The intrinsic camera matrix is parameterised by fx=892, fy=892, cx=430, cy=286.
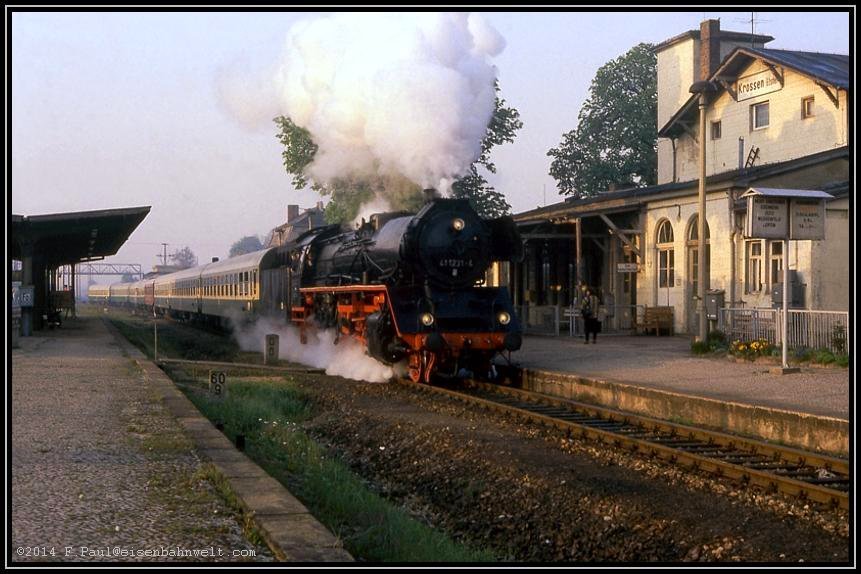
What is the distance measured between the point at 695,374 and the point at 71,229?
18195 mm

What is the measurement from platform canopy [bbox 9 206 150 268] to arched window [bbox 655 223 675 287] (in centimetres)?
1390

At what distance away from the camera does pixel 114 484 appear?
6.62 metres

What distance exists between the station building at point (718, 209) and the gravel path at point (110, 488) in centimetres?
1441

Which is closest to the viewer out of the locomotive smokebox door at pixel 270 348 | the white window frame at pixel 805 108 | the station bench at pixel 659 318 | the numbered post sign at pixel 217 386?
the numbered post sign at pixel 217 386

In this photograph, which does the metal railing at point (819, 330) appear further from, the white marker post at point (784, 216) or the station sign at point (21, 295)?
the station sign at point (21, 295)

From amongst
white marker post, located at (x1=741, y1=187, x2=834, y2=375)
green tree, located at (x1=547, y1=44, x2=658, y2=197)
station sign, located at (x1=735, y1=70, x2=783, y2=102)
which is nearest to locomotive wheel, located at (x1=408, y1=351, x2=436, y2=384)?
white marker post, located at (x1=741, y1=187, x2=834, y2=375)

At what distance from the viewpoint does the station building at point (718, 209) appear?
2097 centimetres

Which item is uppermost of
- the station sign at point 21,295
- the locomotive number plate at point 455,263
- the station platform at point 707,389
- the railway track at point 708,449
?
the locomotive number plate at point 455,263

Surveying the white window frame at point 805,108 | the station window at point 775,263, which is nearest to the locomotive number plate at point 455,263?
the station window at point 775,263

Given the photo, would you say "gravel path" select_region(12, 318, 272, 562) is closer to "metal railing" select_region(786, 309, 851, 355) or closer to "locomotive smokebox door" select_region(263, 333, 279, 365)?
"locomotive smokebox door" select_region(263, 333, 279, 365)

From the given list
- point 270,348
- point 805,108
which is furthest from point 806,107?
point 270,348

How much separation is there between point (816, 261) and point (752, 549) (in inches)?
606

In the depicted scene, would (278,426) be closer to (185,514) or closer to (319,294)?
(185,514)

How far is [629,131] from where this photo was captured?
4909 cm
